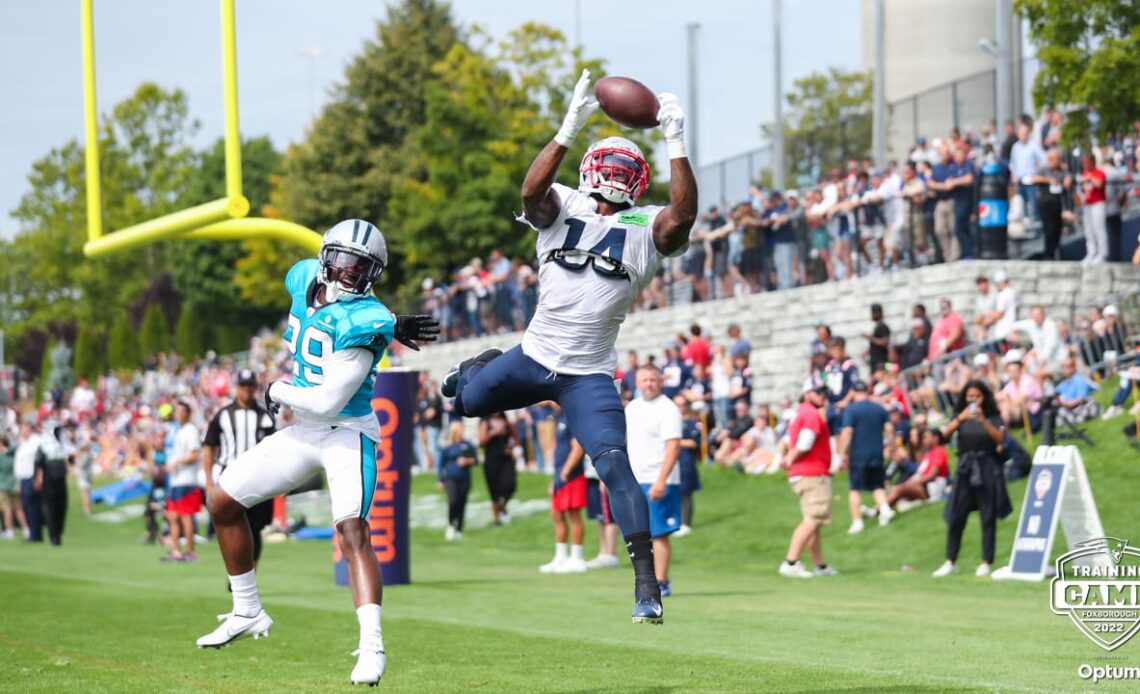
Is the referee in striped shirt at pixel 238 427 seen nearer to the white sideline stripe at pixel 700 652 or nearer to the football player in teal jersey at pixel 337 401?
the white sideline stripe at pixel 700 652

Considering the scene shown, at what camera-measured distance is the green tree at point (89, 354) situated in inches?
3182

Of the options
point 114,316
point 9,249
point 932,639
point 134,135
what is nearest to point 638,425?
point 932,639

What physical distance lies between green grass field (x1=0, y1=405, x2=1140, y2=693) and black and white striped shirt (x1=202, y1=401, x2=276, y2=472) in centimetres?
138

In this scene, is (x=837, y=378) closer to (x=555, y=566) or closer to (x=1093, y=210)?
(x=1093, y=210)

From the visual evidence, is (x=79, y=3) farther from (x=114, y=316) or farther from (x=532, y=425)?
(x=114, y=316)

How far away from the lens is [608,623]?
12.1m

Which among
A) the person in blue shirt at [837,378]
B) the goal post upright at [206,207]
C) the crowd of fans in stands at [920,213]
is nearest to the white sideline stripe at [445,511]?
the person in blue shirt at [837,378]

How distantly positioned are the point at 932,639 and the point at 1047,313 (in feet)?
42.7

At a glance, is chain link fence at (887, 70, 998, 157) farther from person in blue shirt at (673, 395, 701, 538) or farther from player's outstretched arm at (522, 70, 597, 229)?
player's outstretched arm at (522, 70, 597, 229)

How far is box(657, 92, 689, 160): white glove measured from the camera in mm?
7785

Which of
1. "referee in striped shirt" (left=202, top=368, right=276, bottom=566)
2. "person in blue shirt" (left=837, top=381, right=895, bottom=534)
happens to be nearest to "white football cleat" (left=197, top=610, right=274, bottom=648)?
"referee in striped shirt" (left=202, top=368, right=276, bottom=566)

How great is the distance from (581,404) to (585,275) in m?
0.65

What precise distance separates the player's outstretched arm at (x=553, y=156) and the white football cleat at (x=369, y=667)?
2.22 meters

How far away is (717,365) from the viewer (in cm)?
2528
